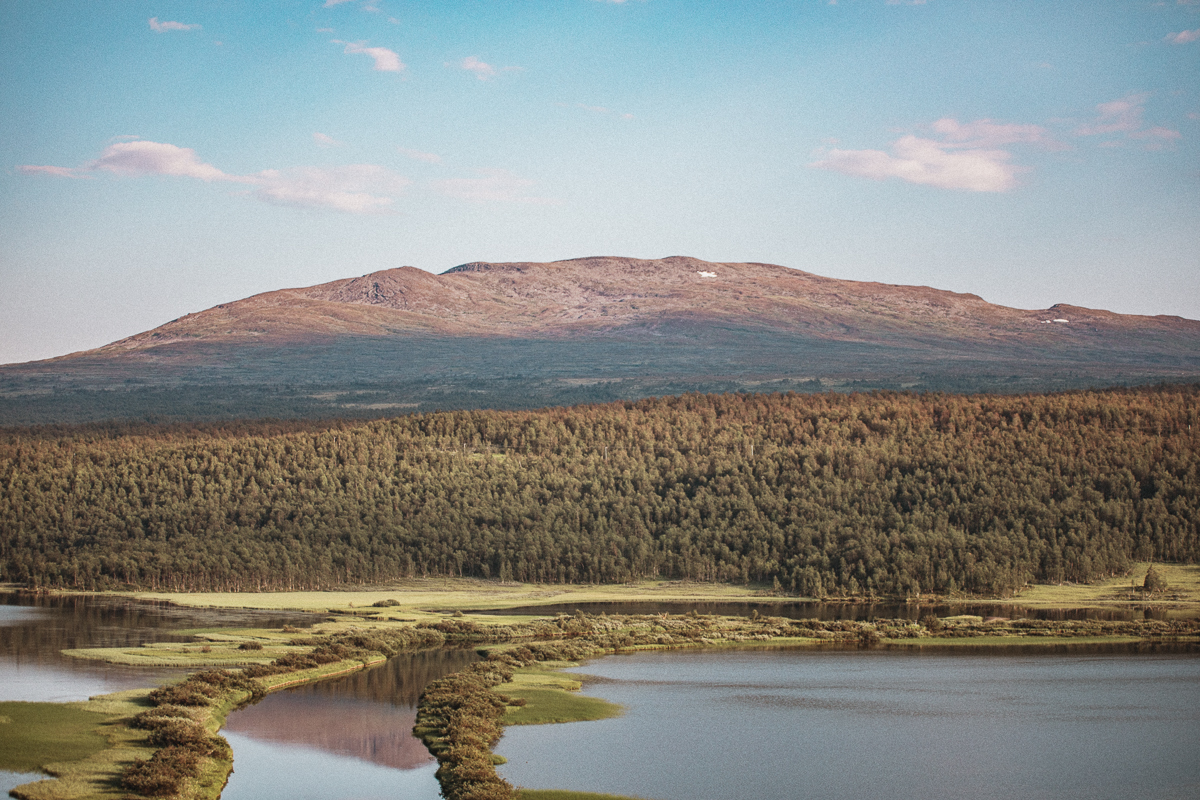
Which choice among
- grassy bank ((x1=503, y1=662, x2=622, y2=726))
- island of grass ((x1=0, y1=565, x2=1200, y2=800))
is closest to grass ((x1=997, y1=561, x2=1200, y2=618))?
island of grass ((x1=0, y1=565, x2=1200, y2=800))

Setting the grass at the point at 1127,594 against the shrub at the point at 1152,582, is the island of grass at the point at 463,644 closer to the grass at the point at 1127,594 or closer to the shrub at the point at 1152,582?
the grass at the point at 1127,594

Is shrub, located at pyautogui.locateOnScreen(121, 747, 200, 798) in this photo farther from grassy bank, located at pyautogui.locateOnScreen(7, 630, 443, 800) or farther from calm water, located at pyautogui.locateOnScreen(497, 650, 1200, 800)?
calm water, located at pyautogui.locateOnScreen(497, 650, 1200, 800)

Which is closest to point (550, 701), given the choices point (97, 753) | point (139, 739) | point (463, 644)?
point (139, 739)

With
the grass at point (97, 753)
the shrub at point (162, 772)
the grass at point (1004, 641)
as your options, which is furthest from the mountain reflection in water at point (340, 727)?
the grass at point (1004, 641)

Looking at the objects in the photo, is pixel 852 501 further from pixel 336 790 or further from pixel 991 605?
pixel 336 790

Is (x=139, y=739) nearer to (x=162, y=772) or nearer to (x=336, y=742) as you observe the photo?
(x=162, y=772)

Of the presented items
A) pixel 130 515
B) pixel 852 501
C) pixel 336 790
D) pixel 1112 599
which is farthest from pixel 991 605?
pixel 130 515
